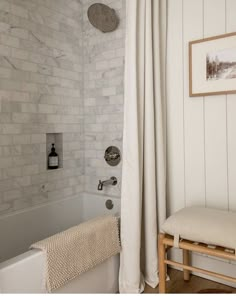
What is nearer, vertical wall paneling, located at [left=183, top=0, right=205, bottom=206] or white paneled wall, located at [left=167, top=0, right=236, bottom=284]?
white paneled wall, located at [left=167, top=0, right=236, bottom=284]

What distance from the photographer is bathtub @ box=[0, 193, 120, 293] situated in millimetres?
1334

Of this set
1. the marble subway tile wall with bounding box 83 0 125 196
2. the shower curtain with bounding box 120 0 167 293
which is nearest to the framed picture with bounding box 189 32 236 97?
the shower curtain with bounding box 120 0 167 293

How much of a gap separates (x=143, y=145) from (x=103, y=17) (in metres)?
1.24

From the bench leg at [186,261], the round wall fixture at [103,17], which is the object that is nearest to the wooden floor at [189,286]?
the bench leg at [186,261]

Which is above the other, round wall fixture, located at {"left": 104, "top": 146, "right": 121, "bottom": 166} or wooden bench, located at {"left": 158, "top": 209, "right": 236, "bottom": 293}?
round wall fixture, located at {"left": 104, "top": 146, "right": 121, "bottom": 166}

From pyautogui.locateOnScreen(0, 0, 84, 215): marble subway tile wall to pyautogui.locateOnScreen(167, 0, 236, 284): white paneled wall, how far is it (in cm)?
68

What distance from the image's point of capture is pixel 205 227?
1523mm

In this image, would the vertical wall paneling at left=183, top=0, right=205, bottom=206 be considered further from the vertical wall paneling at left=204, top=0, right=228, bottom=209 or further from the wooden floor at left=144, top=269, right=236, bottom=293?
the wooden floor at left=144, top=269, right=236, bottom=293

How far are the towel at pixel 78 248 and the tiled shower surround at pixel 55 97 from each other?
0.78m

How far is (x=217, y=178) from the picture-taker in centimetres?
198

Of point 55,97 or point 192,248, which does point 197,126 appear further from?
point 55,97

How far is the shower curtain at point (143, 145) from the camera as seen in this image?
6.05 ft

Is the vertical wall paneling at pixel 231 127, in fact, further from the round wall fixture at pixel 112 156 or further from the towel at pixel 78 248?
the round wall fixture at pixel 112 156

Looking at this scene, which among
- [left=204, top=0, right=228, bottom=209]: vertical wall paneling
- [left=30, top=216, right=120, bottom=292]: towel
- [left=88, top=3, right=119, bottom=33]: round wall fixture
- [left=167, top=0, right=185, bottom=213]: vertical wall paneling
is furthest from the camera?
[left=88, top=3, right=119, bottom=33]: round wall fixture
